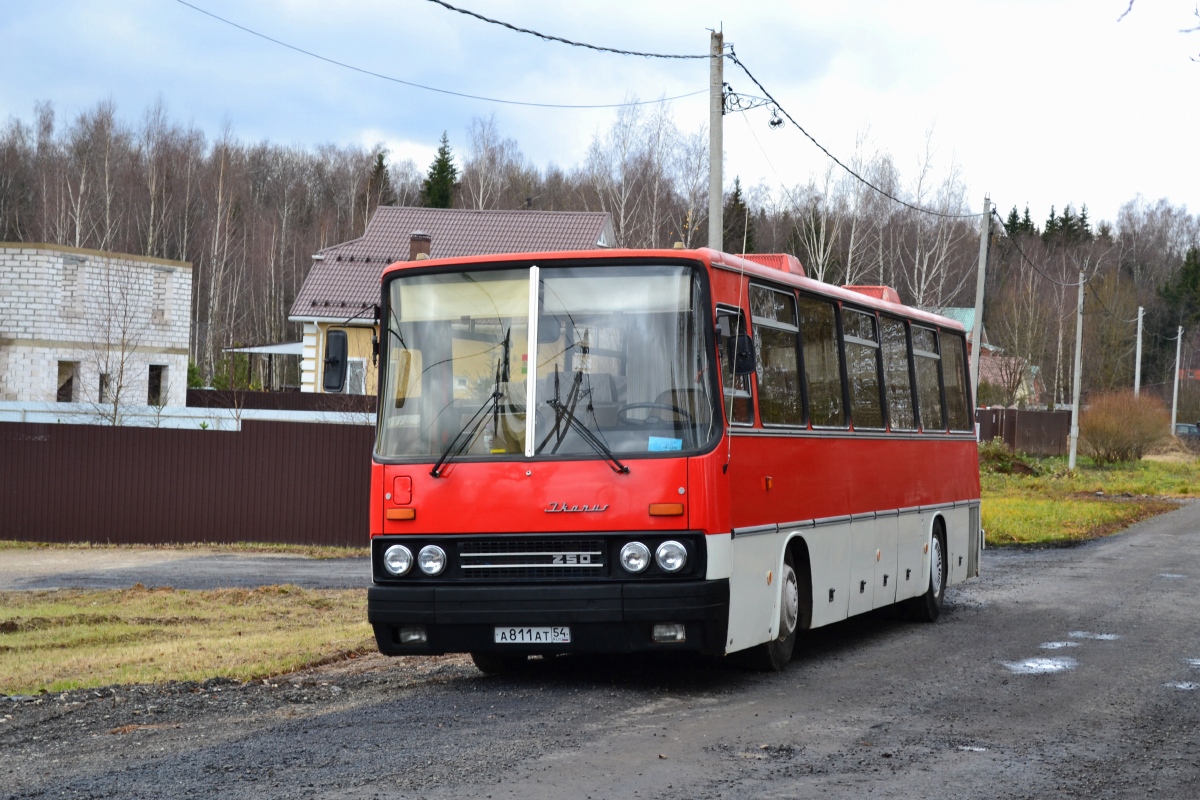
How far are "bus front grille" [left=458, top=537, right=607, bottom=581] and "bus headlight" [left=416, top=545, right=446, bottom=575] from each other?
12 centimetres

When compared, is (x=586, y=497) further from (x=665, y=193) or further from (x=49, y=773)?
(x=665, y=193)

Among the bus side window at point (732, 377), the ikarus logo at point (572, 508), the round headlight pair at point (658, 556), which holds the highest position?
the bus side window at point (732, 377)

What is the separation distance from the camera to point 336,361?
31.2 feet

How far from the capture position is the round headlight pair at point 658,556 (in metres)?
8.88

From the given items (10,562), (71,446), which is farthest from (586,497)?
(71,446)

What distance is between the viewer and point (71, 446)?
26.2 metres

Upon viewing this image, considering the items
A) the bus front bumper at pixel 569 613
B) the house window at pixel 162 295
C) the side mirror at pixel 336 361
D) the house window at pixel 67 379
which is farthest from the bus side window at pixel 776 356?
the house window at pixel 162 295

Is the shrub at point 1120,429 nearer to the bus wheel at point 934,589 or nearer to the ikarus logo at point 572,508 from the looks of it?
the bus wheel at point 934,589

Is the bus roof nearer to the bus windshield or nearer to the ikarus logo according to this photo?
the bus windshield

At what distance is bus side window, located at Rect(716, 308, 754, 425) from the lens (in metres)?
9.27

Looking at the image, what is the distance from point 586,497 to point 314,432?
17540 millimetres

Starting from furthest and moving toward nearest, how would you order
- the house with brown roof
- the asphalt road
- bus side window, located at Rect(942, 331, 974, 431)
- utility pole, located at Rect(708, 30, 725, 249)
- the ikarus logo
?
the house with brown roof < utility pole, located at Rect(708, 30, 725, 249) < bus side window, located at Rect(942, 331, 974, 431) < the ikarus logo < the asphalt road

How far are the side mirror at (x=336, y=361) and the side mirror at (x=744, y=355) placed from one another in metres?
2.53

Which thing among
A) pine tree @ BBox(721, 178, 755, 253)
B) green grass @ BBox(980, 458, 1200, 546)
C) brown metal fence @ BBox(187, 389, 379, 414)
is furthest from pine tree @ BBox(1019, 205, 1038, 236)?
brown metal fence @ BBox(187, 389, 379, 414)
